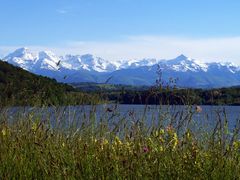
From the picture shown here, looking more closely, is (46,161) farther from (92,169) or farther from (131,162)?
(131,162)

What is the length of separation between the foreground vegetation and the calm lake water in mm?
29

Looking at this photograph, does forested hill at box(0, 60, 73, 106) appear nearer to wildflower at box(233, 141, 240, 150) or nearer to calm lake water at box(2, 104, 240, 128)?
calm lake water at box(2, 104, 240, 128)

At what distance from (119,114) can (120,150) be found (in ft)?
1.98

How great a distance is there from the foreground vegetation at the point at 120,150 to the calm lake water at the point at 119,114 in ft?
0.09

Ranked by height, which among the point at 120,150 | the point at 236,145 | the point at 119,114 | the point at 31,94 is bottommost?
the point at 120,150

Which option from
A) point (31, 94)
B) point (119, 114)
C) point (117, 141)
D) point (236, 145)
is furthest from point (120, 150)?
point (31, 94)

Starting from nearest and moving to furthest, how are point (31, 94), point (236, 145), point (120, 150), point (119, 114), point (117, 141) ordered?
1. point (236, 145)
2. point (120, 150)
3. point (117, 141)
4. point (119, 114)
5. point (31, 94)

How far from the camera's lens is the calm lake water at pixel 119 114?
5562 mm

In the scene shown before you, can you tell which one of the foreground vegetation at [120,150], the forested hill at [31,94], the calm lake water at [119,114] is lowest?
the foreground vegetation at [120,150]

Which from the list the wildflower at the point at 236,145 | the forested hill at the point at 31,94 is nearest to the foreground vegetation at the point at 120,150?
the wildflower at the point at 236,145

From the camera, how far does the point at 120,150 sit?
17.5 feet

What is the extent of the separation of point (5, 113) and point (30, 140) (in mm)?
1179

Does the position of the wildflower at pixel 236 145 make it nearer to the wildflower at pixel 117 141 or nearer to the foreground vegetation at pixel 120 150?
the foreground vegetation at pixel 120 150

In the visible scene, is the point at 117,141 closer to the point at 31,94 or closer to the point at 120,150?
the point at 120,150
